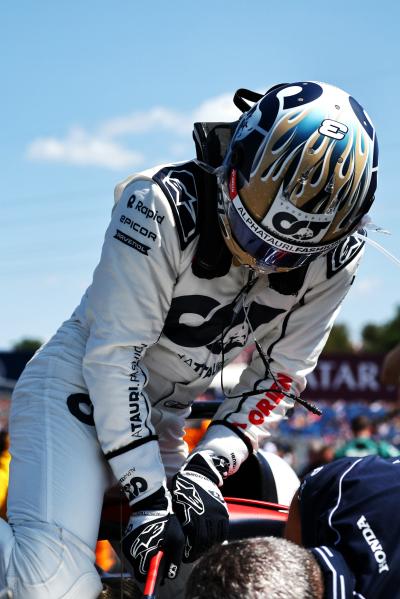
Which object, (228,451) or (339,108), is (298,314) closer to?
(228,451)

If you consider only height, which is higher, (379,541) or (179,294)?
(179,294)

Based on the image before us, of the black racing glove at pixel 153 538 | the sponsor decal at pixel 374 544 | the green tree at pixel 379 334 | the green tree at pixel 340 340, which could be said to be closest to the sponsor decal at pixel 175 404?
the black racing glove at pixel 153 538

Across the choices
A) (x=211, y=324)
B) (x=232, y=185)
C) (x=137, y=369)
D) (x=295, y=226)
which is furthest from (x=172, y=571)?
(x=232, y=185)

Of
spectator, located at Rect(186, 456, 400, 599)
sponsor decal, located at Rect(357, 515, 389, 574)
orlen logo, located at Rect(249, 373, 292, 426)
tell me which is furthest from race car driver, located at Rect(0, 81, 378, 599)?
sponsor decal, located at Rect(357, 515, 389, 574)

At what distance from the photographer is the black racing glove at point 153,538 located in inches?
128

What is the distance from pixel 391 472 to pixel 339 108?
138 centimetres

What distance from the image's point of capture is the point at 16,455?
3477 mm

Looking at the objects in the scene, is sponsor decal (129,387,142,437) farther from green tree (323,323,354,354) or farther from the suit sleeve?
green tree (323,323,354,354)

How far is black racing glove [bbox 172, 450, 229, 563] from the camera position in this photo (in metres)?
3.35

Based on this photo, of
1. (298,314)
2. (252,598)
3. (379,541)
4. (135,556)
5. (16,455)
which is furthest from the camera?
(298,314)

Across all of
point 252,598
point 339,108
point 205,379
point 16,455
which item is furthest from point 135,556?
point 339,108

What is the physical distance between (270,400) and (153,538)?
949 millimetres

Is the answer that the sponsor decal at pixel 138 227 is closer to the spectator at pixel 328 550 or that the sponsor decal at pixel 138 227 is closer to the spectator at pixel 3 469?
the spectator at pixel 328 550

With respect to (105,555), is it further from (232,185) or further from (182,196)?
(232,185)
